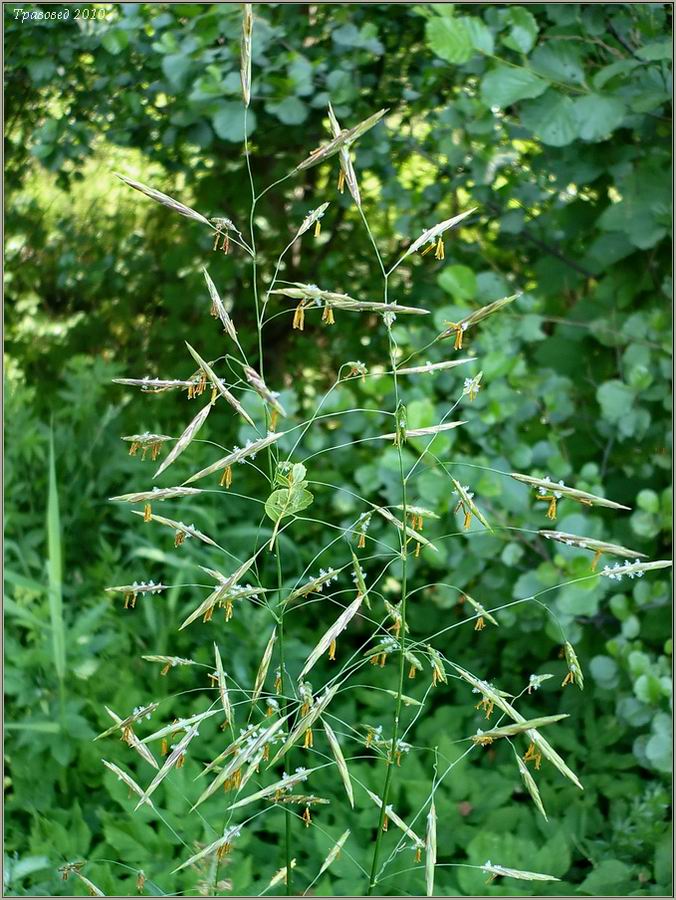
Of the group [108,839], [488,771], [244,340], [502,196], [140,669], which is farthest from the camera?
[244,340]

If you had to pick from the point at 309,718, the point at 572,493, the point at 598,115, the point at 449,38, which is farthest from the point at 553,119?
the point at 309,718

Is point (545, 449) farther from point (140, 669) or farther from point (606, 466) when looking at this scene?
point (140, 669)

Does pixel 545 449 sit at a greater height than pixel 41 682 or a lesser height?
greater

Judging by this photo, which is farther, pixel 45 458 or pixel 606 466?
pixel 45 458

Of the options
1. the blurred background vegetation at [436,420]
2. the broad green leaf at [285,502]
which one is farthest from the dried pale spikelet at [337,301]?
the blurred background vegetation at [436,420]

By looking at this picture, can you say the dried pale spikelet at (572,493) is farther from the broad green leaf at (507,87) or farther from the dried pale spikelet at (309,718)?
the broad green leaf at (507,87)

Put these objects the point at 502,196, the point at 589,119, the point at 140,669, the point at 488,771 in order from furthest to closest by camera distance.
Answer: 1. the point at 502,196
2. the point at 140,669
3. the point at 488,771
4. the point at 589,119

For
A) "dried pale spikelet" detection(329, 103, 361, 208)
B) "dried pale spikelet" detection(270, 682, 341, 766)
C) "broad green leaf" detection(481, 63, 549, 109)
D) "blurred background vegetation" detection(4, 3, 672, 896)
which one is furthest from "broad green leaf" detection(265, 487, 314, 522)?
"broad green leaf" detection(481, 63, 549, 109)

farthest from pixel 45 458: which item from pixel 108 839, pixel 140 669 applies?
pixel 108 839
